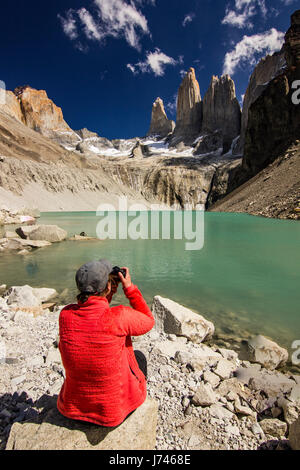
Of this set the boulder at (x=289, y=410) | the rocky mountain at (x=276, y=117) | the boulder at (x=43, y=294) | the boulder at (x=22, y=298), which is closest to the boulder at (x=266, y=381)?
the boulder at (x=289, y=410)

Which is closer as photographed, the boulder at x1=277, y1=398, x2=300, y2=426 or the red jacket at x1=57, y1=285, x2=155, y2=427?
the red jacket at x1=57, y1=285, x2=155, y2=427

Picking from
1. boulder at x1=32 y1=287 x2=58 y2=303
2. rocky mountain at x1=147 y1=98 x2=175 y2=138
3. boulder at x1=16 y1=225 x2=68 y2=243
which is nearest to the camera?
boulder at x1=32 y1=287 x2=58 y2=303

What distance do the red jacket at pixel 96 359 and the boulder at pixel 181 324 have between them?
2.32 metres

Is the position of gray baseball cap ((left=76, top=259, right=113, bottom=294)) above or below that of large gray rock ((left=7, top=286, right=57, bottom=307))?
above

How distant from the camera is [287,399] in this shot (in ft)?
9.06

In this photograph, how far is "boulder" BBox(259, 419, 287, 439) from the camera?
2324mm

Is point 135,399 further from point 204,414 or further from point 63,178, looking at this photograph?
point 63,178

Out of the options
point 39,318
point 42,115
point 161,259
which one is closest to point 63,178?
point 161,259

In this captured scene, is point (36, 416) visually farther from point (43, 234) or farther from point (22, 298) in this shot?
point (43, 234)

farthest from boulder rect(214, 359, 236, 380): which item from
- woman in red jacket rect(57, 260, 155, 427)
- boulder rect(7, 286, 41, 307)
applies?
boulder rect(7, 286, 41, 307)

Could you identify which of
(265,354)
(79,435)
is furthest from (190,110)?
(79,435)

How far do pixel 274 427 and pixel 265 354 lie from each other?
58.9 inches

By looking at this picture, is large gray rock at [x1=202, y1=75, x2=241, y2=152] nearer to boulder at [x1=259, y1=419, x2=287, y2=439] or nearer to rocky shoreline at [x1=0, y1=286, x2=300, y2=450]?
rocky shoreline at [x1=0, y1=286, x2=300, y2=450]
